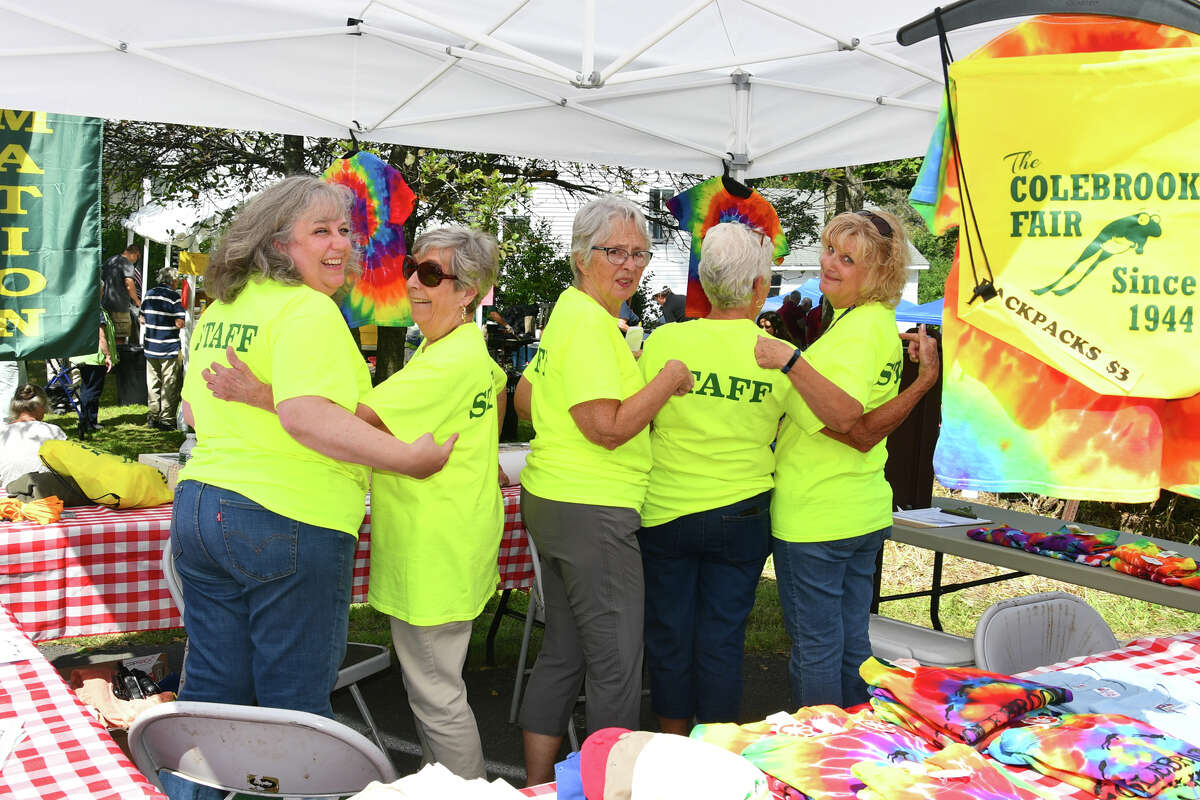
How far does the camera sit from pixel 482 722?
11.7ft

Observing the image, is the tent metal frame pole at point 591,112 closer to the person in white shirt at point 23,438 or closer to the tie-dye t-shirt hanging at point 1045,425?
the person in white shirt at point 23,438

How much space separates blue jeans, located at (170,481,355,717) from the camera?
1.88m

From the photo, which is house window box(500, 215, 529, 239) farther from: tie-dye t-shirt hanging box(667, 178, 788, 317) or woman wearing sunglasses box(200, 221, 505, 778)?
woman wearing sunglasses box(200, 221, 505, 778)

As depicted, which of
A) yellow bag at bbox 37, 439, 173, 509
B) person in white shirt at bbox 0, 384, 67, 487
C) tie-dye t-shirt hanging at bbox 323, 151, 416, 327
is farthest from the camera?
person in white shirt at bbox 0, 384, 67, 487

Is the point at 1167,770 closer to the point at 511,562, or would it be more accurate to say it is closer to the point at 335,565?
the point at 335,565

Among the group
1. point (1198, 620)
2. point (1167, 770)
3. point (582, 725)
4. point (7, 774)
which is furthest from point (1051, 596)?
point (1198, 620)

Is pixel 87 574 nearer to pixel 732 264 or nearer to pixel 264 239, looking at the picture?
pixel 264 239

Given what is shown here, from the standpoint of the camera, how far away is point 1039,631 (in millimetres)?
2627

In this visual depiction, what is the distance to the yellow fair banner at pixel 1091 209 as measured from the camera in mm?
1319

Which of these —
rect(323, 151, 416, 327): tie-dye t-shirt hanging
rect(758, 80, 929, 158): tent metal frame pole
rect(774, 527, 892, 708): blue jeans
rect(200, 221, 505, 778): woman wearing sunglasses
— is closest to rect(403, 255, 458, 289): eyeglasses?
rect(200, 221, 505, 778): woman wearing sunglasses

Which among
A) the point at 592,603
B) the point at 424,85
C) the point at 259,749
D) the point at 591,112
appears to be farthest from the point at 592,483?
the point at 591,112

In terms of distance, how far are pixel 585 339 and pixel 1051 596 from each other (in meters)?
1.46

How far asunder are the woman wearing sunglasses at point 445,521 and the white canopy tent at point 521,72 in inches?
40.9

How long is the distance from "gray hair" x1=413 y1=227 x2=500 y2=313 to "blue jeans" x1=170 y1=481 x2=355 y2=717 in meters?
0.68
